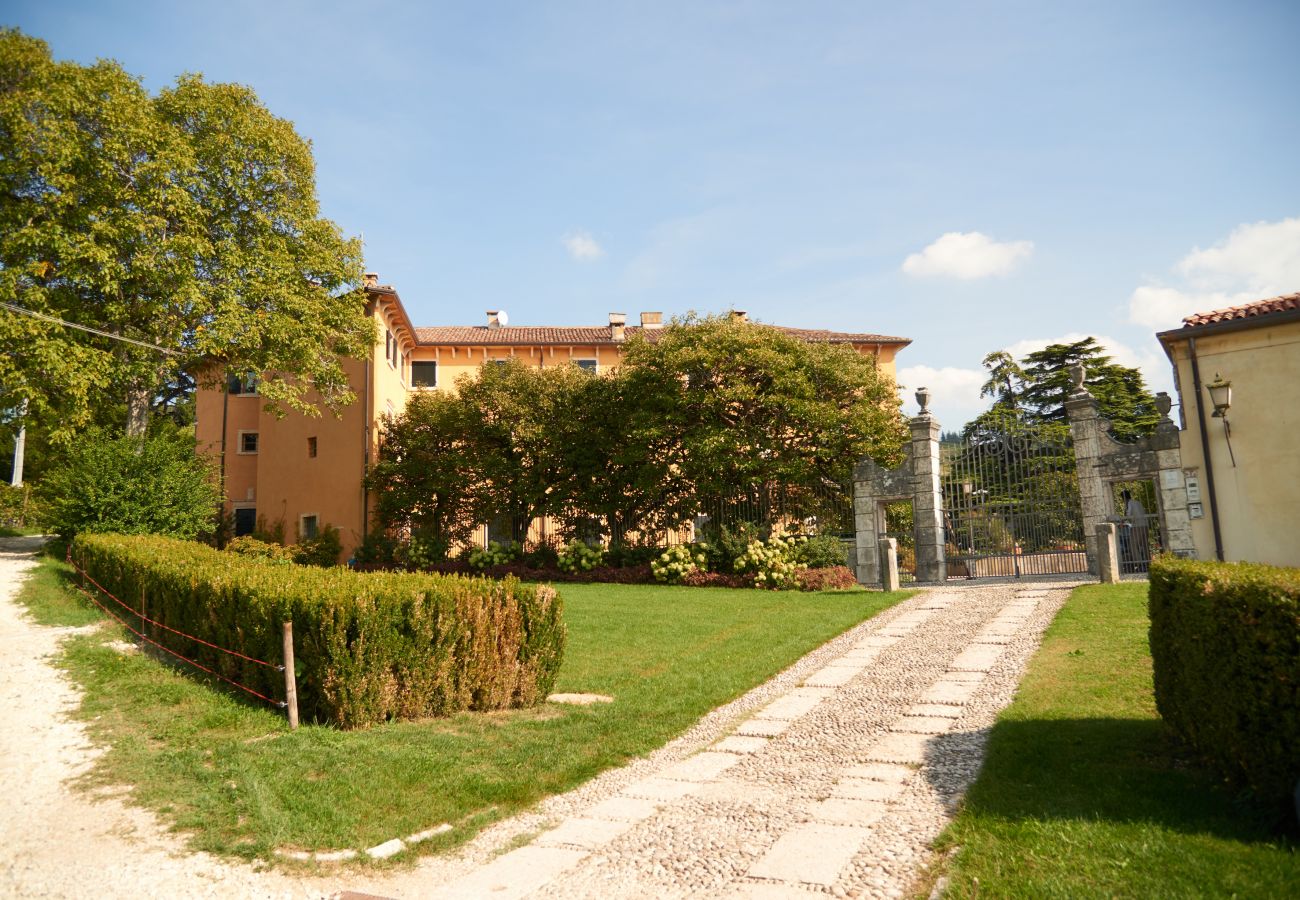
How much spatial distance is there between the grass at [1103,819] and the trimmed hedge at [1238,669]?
10.4 inches

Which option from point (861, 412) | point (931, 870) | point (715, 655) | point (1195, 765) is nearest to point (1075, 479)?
point (861, 412)

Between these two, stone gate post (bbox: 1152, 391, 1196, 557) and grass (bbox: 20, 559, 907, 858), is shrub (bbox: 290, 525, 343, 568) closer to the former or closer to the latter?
grass (bbox: 20, 559, 907, 858)

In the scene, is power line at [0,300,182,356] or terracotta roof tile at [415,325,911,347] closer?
power line at [0,300,182,356]

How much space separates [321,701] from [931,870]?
544cm

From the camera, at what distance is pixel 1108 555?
14.4m

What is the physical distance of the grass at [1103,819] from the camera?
3.77 m

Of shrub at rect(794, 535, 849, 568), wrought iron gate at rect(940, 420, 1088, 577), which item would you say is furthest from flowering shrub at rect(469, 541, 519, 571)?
wrought iron gate at rect(940, 420, 1088, 577)

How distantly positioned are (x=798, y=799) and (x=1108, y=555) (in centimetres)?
1139

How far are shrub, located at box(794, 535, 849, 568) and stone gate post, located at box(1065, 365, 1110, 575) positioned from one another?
498 centimetres

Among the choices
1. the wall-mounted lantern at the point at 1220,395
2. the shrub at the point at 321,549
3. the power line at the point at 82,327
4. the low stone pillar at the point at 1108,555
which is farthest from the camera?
the shrub at the point at 321,549

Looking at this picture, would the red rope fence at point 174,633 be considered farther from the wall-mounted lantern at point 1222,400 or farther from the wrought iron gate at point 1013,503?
the wall-mounted lantern at point 1222,400

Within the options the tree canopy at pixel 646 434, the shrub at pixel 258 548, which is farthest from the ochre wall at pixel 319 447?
the shrub at pixel 258 548

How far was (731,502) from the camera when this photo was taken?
20.5m

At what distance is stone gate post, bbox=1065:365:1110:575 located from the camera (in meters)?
15.9
